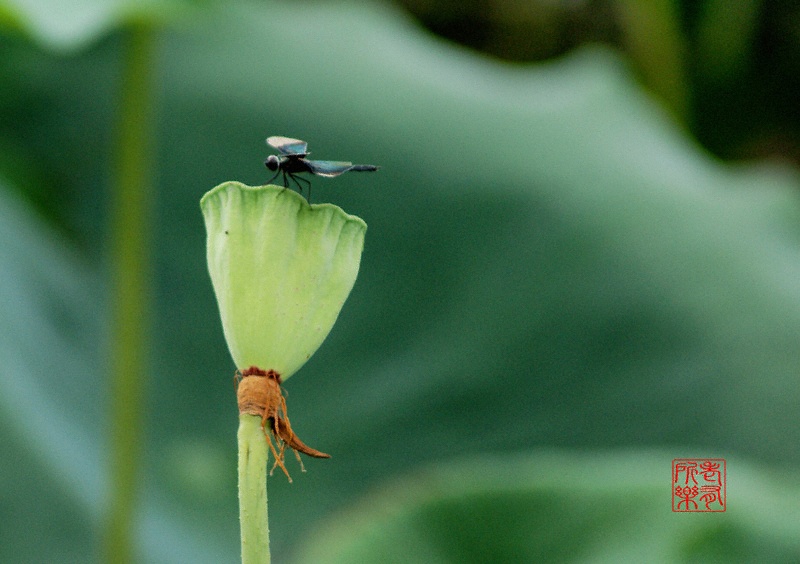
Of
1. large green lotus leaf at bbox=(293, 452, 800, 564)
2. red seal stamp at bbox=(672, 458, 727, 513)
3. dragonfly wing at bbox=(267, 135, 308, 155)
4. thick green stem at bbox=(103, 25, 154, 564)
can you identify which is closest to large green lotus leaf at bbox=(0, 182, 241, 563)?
thick green stem at bbox=(103, 25, 154, 564)

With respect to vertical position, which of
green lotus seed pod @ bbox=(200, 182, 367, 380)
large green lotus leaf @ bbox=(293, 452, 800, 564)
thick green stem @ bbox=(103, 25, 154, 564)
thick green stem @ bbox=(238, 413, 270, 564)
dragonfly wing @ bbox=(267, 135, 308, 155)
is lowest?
thick green stem @ bbox=(238, 413, 270, 564)

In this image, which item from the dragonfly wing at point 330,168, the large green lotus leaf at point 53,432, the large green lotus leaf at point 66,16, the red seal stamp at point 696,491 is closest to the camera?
the dragonfly wing at point 330,168

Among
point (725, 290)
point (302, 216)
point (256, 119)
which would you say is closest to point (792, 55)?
point (725, 290)

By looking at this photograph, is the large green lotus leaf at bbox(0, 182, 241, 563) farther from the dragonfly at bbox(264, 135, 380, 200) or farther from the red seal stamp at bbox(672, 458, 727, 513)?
the dragonfly at bbox(264, 135, 380, 200)

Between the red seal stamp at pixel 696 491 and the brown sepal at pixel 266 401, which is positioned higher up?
the red seal stamp at pixel 696 491

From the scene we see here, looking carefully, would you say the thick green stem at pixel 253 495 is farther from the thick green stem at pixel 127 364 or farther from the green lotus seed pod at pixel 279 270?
the thick green stem at pixel 127 364

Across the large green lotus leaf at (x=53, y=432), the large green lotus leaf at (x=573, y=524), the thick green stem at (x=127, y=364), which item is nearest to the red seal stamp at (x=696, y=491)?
the large green lotus leaf at (x=573, y=524)

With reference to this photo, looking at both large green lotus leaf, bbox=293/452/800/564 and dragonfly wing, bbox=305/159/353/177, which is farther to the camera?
large green lotus leaf, bbox=293/452/800/564
